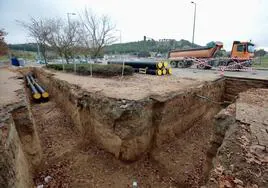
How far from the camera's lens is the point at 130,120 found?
12.1 ft

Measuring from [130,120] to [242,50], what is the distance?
14.2 m

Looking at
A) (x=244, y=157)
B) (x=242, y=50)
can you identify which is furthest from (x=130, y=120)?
(x=242, y=50)

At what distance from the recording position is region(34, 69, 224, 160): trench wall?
12.2ft

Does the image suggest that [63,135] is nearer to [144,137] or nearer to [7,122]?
[7,122]

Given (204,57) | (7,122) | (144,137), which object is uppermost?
(204,57)

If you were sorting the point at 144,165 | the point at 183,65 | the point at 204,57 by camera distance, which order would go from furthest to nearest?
the point at 183,65, the point at 204,57, the point at 144,165

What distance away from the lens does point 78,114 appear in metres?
4.60

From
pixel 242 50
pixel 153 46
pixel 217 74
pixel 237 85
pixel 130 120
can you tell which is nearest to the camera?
pixel 130 120

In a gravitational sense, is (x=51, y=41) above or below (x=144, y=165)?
above

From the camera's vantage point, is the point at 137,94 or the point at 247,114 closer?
the point at 247,114

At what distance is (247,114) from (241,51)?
13.5 meters

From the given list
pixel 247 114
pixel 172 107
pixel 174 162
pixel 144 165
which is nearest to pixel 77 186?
pixel 144 165

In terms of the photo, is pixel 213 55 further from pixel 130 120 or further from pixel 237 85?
pixel 130 120

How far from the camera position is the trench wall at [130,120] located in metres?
3.72
